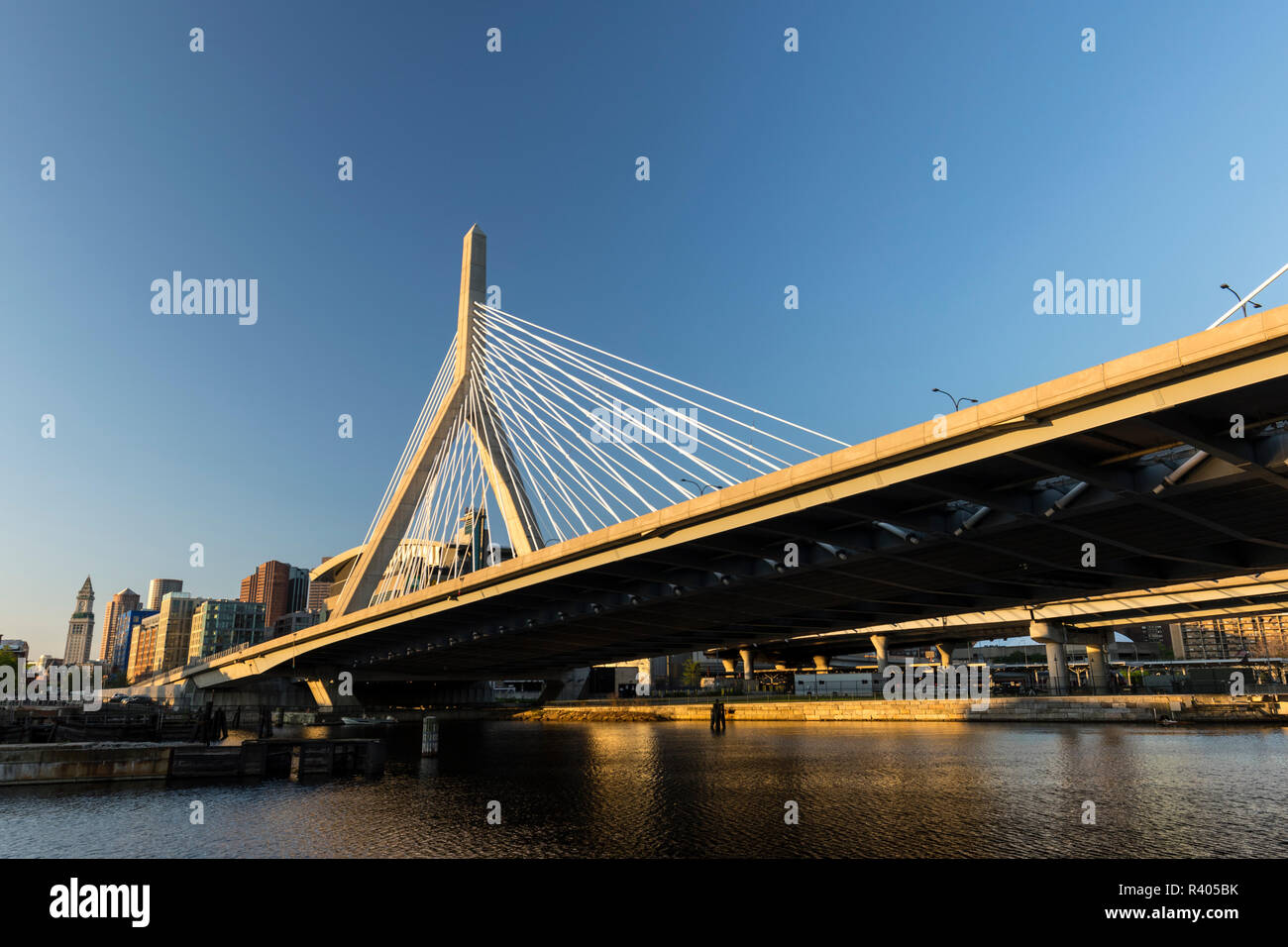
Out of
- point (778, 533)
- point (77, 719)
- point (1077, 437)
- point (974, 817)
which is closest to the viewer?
point (974, 817)

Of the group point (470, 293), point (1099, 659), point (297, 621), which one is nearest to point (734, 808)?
point (470, 293)

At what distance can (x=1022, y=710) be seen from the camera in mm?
53375

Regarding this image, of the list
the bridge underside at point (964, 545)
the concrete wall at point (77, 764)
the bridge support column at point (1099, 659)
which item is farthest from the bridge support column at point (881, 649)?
the concrete wall at point (77, 764)

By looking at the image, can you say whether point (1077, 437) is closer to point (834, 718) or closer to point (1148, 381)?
point (1148, 381)

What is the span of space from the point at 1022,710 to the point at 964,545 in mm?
34147

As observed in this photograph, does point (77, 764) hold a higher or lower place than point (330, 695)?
higher

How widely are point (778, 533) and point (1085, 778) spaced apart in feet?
36.3

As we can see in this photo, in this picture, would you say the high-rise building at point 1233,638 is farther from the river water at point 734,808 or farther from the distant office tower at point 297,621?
the distant office tower at point 297,621

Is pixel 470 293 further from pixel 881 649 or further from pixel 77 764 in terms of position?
pixel 881 649

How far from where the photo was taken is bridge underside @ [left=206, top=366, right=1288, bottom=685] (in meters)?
18.2

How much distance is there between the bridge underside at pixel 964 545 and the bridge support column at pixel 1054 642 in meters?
22.7

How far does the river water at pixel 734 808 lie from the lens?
1430cm

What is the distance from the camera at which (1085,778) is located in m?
22.0
